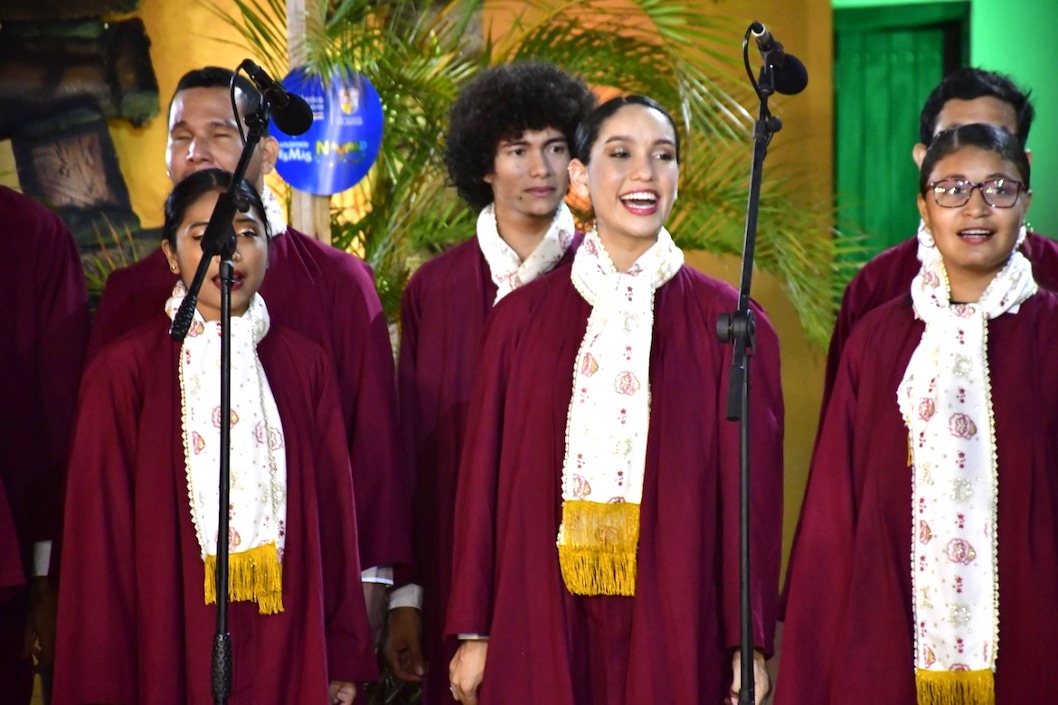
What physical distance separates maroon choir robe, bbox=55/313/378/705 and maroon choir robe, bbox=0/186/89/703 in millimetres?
619

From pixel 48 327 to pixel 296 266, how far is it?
72cm

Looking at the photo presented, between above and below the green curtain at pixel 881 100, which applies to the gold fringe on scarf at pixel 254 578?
below

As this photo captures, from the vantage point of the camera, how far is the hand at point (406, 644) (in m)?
4.18

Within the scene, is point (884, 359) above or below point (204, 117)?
below

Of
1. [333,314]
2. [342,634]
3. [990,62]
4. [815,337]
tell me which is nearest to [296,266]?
[333,314]

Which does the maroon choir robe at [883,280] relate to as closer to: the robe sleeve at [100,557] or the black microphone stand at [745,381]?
the black microphone stand at [745,381]

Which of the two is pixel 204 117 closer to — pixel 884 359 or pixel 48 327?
pixel 48 327

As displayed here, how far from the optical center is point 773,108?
20.8ft

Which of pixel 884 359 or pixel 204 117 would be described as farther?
pixel 204 117

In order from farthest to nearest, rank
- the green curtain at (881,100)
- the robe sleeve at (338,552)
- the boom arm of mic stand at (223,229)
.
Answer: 1. the green curtain at (881,100)
2. the robe sleeve at (338,552)
3. the boom arm of mic stand at (223,229)

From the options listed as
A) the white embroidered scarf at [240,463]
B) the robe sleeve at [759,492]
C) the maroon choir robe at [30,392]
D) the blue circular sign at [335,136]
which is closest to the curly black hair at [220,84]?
the maroon choir robe at [30,392]

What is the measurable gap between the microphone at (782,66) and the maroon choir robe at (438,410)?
1434mm

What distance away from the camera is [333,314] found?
414 centimetres

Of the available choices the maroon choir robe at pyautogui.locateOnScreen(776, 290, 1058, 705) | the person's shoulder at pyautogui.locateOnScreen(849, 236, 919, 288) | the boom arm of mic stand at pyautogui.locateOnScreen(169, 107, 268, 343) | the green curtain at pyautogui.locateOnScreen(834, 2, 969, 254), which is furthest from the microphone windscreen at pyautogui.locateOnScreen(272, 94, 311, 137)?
the green curtain at pyautogui.locateOnScreen(834, 2, 969, 254)
